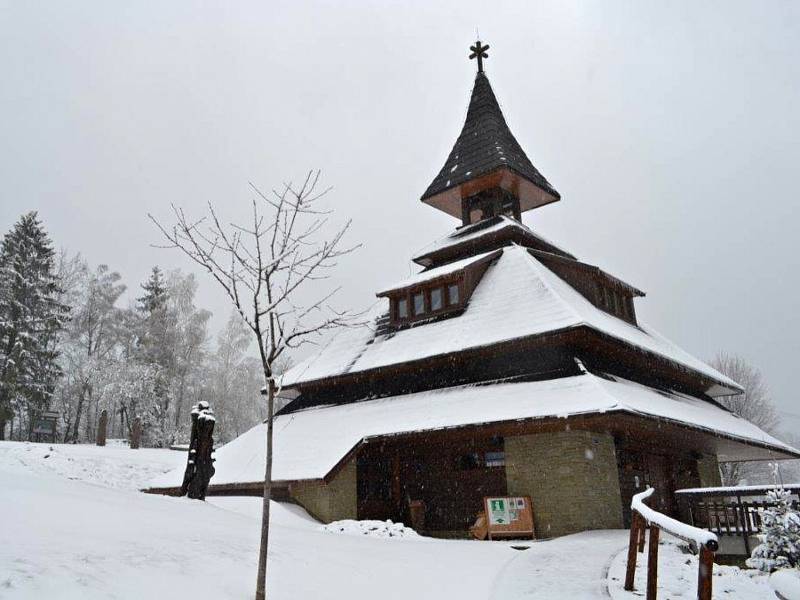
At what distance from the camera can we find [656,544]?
661 centimetres

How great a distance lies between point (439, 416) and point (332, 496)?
3.52 m

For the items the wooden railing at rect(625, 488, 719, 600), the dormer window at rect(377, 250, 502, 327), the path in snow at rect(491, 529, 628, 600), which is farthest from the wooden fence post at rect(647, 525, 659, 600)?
the dormer window at rect(377, 250, 502, 327)

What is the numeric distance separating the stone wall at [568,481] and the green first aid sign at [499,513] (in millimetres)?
708

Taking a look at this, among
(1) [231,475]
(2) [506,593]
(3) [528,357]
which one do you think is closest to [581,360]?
(3) [528,357]

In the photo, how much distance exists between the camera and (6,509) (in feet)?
19.8

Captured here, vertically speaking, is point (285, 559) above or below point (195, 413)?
below

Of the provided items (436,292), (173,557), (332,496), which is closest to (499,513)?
(332,496)

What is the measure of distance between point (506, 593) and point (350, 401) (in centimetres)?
1263

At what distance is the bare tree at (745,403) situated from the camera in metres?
37.9

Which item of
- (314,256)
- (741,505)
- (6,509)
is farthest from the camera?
(741,505)

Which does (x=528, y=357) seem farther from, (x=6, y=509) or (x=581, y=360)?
(x=6, y=509)

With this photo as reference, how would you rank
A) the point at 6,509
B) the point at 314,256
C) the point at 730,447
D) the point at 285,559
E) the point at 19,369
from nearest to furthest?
the point at 6,509 → the point at 285,559 → the point at 314,256 → the point at 730,447 → the point at 19,369

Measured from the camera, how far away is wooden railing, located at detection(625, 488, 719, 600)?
15.7 ft

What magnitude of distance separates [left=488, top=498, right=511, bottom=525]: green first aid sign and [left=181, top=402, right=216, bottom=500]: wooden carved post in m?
6.42
